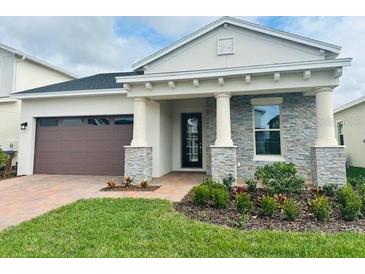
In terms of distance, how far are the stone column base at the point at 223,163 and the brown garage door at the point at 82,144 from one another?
449cm

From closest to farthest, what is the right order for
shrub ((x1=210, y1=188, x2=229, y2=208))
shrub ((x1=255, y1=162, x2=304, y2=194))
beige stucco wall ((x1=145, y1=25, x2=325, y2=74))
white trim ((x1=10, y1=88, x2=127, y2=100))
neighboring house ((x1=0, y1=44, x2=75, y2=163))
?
shrub ((x1=210, y1=188, x2=229, y2=208))
shrub ((x1=255, y1=162, x2=304, y2=194))
beige stucco wall ((x1=145, y1=25, x2=325, y2=74))
white trim ((x1=10, y1=88, x2=127, y2=100))
neighboring house ((x1=0, y1=44, x2=75, y2=163))

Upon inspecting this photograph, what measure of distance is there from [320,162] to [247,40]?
16.6ft

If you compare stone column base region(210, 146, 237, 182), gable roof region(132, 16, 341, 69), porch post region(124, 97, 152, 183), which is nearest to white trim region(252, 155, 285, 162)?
stone column base region(210, 146, 237, 182)

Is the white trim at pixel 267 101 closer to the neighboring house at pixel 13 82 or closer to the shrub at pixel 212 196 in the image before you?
the shrub at pixel 212 196

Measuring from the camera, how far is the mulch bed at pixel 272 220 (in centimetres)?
484

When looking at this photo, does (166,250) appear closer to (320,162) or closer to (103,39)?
(320,162)

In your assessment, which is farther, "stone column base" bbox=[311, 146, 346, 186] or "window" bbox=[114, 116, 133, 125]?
"window" bbox=[114, 116, 133, 125]

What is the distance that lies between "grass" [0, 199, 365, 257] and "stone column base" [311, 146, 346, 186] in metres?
3.96

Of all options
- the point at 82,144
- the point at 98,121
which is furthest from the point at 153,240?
the point at 82,144

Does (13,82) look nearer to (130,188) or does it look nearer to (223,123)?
(130,188)

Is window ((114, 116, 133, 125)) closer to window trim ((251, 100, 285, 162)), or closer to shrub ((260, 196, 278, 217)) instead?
window trim ((251, 100, 285, 162))

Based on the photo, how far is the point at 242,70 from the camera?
845 centimetres

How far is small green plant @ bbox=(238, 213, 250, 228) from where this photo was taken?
16.0 feet
